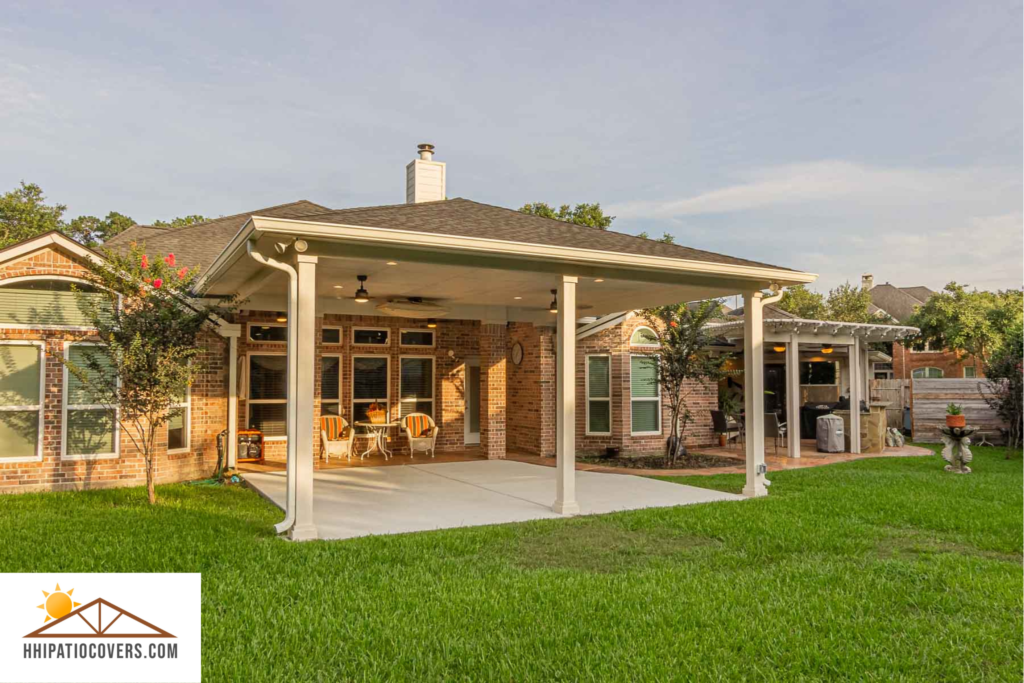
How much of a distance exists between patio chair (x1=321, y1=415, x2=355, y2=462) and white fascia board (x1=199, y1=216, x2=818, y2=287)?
12.3 ft

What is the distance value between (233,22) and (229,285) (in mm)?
6218

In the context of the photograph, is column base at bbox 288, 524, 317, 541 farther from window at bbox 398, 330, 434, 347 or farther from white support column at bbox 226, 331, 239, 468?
window at bbox 398, 330, 434, 347

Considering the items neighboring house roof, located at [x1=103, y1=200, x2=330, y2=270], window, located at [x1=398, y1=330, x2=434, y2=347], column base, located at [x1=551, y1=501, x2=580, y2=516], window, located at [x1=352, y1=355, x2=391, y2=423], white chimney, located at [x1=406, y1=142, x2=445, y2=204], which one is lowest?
column base, located at [x1=551, y1=501, x2=580, y2=516]

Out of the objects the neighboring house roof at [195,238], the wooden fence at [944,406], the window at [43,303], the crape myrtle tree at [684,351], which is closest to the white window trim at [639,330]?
the crape myrtle tree at [684,351]

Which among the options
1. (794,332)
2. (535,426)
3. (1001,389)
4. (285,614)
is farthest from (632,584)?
(1001,389)

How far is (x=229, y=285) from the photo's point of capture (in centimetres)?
883

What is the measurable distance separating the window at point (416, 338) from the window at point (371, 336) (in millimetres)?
300

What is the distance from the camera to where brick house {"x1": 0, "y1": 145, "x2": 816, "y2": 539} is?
6.52 metres

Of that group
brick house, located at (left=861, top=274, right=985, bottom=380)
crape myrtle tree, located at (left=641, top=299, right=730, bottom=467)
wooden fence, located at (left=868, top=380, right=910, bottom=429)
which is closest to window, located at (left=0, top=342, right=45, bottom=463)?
crape myrtle tree, located at (left=641, top=299, right=730, bottom=467)

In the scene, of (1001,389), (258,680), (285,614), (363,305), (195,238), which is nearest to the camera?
(258,680)

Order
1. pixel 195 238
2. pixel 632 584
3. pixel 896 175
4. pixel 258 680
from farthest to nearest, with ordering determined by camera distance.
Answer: pixel 896 175 < pixel 195 238 < pixel 632 584 < pixel 258 680

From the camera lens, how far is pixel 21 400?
8453 mm

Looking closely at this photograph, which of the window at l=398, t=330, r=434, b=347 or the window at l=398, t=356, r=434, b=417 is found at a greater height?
the window at l=398, t=330, r=434, b=347

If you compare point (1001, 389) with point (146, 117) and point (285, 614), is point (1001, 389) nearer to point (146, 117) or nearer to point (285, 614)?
point (285, 614)
